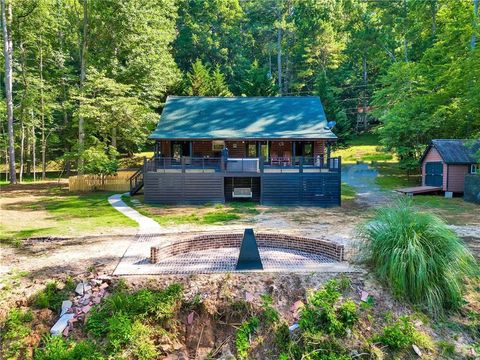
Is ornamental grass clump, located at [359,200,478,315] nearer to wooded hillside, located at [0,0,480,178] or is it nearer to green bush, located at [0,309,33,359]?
green bush, located at [0,309,33,359]

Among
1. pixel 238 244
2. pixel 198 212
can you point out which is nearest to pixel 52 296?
pixel 238 244

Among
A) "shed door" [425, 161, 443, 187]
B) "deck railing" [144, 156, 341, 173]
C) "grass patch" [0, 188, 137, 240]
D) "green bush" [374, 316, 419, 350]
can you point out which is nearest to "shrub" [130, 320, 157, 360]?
"green bush" [374, 316, 419, 350]

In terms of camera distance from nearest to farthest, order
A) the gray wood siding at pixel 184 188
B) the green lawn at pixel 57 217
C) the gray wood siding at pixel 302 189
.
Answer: the green lawn at pixel 57 217
the gray wood siding at pixel 302 189
the gray wood siding at pixel 184 188

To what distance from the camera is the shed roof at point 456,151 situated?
20328 millimetres

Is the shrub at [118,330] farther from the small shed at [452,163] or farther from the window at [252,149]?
the small shed at [452,163]

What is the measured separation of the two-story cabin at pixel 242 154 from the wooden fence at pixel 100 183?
97.1 inches

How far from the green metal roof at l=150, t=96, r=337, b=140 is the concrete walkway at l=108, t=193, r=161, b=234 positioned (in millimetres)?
4226

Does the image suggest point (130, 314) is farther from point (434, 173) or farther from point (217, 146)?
point (434, 173)

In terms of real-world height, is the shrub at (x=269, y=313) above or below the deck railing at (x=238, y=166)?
below

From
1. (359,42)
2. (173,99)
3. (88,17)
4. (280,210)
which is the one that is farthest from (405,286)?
(359,42)

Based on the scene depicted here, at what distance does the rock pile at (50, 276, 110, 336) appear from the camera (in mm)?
6277

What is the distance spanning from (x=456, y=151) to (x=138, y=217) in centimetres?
1937

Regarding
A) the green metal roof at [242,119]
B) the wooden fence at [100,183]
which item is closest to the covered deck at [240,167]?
the green metal roof at [242,119]

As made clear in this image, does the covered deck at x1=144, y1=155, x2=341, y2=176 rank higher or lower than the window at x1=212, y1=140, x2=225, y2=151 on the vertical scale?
lower
